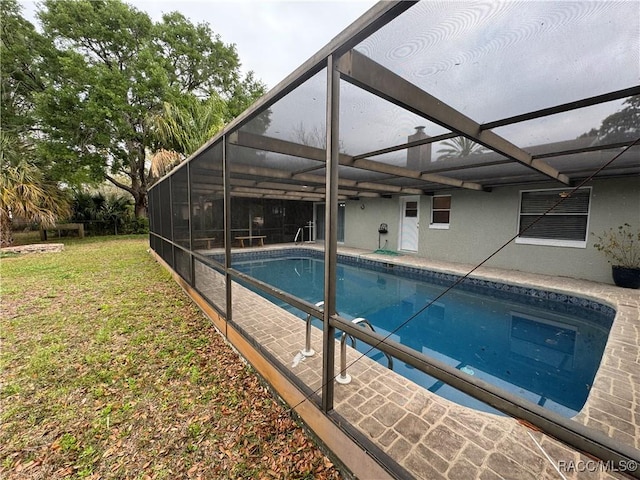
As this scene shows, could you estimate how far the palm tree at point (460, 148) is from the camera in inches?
136

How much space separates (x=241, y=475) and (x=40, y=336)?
136 inches

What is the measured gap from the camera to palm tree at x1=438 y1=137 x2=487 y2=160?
3457 mm

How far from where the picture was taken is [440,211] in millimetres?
8672

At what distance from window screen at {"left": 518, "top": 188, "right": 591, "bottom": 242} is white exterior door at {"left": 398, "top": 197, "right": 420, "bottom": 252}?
9.93 ft

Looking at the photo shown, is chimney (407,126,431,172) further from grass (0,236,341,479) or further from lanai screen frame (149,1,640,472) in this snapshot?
grass (0,236,341,479)

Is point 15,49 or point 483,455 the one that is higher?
point 15,49

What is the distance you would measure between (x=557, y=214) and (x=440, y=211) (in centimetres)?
295

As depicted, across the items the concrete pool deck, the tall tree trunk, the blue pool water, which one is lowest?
the blue pool water

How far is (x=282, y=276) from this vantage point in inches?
324

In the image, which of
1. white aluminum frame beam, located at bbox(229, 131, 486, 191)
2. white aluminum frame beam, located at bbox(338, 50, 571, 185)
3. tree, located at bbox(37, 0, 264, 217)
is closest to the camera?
white aluminum frame beam, located at bbox(338, 50, 571, 185)

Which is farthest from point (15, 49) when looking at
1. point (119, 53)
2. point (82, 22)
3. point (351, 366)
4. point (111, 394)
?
point (351, 366)

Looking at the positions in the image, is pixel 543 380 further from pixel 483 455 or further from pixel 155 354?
pixel 155 354

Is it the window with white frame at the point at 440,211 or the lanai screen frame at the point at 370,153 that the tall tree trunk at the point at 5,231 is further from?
the window with white frame at the point at 440,211

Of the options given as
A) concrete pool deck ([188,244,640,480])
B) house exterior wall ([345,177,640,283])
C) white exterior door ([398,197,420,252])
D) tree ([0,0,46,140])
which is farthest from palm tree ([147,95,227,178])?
concrete pool deck ([188,244,640,480])
